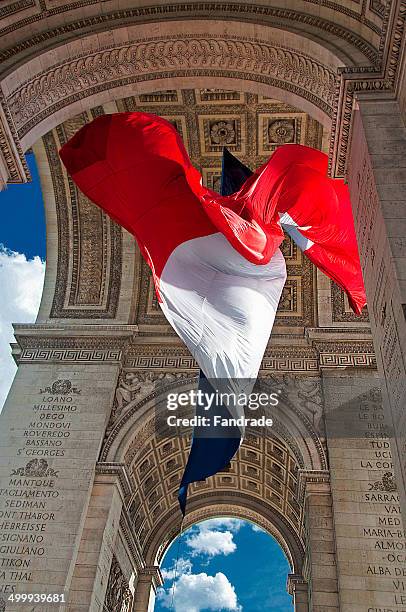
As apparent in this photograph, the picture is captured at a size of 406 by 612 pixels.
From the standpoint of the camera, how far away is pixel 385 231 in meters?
6.19

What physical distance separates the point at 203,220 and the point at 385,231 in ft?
9.81

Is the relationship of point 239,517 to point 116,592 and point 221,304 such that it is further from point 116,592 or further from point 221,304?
point 221,304

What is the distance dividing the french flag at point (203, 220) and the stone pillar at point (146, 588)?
39.1 feet

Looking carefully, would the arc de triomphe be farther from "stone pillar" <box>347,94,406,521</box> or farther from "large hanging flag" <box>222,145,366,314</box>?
"large hanging flag" <box>222,145,366,314</box>

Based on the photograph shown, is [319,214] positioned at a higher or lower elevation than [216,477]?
lower

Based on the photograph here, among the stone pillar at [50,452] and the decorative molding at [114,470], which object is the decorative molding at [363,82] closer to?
the decorative molding at [114,470]

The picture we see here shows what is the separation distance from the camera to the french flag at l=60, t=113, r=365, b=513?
762 centimetres

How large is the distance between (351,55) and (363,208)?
2521 millimetres

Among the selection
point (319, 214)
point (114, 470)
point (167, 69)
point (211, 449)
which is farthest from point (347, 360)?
point (211, 449)

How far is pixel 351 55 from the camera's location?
8.19 m

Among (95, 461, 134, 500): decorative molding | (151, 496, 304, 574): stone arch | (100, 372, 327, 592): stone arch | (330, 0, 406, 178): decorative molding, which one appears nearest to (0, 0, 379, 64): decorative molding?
(330, 0, 406, 178): decorative molding

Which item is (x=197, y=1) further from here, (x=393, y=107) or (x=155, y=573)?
(x=155, y=573)

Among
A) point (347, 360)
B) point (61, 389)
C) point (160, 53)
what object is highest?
point (160, 53)

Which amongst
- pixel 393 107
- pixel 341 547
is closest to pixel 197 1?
pixel 393 107
